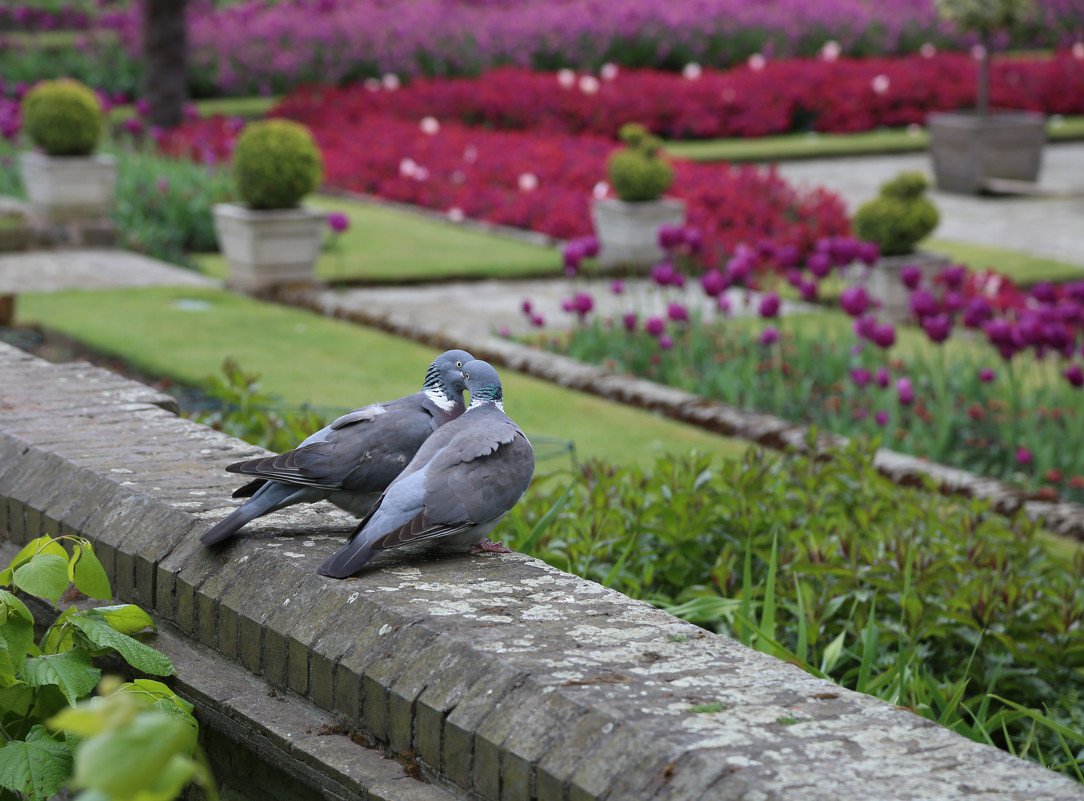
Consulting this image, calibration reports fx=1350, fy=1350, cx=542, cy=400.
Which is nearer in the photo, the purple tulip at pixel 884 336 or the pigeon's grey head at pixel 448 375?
the pigeon's grey head at pixel 448 375

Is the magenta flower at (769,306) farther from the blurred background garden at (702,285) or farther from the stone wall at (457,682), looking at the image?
the stone wall at (457,682)

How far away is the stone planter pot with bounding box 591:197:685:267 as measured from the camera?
11.5m

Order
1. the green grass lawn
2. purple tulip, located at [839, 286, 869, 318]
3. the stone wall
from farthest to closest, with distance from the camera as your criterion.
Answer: the green grass lawn
purple tulip, located at [839, 286, 869, 318]
the stone wall

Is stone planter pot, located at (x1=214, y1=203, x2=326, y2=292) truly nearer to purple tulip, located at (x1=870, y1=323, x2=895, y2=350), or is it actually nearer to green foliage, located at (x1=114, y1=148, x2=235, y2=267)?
green foliage, located at (x1=114, y1=148, x2=235, y2=267)

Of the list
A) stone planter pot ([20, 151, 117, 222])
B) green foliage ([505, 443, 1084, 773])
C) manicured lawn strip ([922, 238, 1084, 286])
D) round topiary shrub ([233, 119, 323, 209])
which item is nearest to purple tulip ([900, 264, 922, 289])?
green foliage ([505, 443, 1084, 773])

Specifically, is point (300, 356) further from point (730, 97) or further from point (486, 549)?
point (730, 97)

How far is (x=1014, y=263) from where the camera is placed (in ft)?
39.7

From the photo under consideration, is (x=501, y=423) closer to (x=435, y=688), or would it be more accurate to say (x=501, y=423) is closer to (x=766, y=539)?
(x=435, y=688)

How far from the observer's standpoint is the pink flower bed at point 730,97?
20.2m

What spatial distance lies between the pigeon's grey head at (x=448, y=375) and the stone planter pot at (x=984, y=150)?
15.4m

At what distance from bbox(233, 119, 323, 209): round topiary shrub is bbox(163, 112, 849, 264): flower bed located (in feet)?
9.90

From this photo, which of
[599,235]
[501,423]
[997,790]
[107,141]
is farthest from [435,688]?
[107,141]

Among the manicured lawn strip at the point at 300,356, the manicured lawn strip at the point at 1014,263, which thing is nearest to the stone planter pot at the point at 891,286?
the manicured lawn strip at the point at 1014,263

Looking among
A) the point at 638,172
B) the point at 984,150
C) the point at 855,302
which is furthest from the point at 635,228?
the point at 984,150
